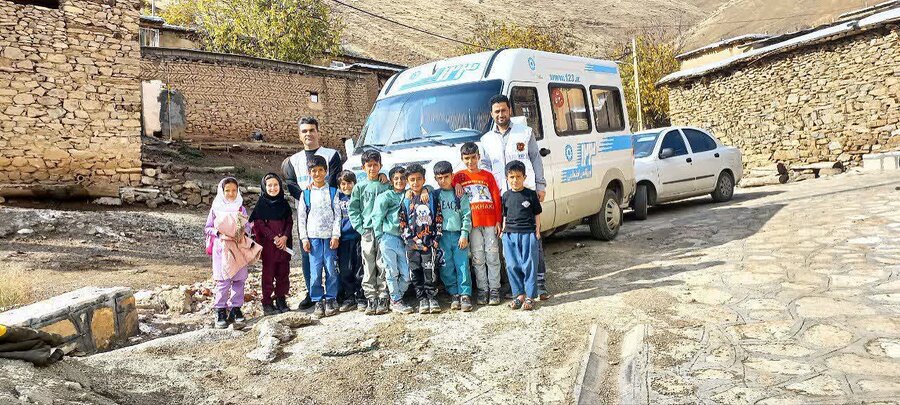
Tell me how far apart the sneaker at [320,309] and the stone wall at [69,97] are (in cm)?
798

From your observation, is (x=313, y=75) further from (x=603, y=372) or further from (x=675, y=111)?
(x=603, y=372)

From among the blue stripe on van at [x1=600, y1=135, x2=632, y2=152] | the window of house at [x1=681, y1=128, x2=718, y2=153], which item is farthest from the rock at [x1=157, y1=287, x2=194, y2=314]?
the window of house at [x1=681, y1=128, x2=718, y2=153]

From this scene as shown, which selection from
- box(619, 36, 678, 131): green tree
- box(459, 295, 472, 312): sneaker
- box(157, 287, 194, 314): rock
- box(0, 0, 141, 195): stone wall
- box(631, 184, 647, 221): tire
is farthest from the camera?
box(619, 36, 678, 131): green tree

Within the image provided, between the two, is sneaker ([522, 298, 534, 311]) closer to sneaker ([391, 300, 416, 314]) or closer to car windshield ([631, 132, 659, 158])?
sneaker ([391, 300, 416, 314])

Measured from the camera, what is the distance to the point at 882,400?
2.87 metres

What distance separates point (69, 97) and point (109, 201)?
Result: 2.05 meters

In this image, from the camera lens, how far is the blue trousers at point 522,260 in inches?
199

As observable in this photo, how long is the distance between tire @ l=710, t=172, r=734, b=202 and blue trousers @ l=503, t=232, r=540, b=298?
7.39 metres

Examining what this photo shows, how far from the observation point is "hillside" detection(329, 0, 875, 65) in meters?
50.9

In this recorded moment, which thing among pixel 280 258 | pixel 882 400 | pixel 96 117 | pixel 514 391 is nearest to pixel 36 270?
pixel 280 258

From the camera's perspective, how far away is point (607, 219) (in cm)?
758

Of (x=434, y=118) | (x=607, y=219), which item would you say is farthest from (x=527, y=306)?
(x=607, y=219)

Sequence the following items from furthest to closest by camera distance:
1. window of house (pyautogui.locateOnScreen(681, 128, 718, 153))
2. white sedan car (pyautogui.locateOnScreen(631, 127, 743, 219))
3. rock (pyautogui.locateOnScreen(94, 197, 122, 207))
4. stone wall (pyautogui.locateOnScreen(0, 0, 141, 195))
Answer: rock (pyautogui.locateOnScreen(94, 197, 122, 207)) < window of house (pyautogui.locateOnScreen(681, 128, 718, 153)) < stone wall (pyautogui.locateOnScreen(0, 0, 141, 195)) < white sedan car (pyautogui.locateOnScreen(631, 127, 743, 219))

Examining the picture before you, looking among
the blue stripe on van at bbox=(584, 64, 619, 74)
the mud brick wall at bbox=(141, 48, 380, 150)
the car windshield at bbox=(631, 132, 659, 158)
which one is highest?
the mud brick wall at bbox=(141, 48, 380, 150)
